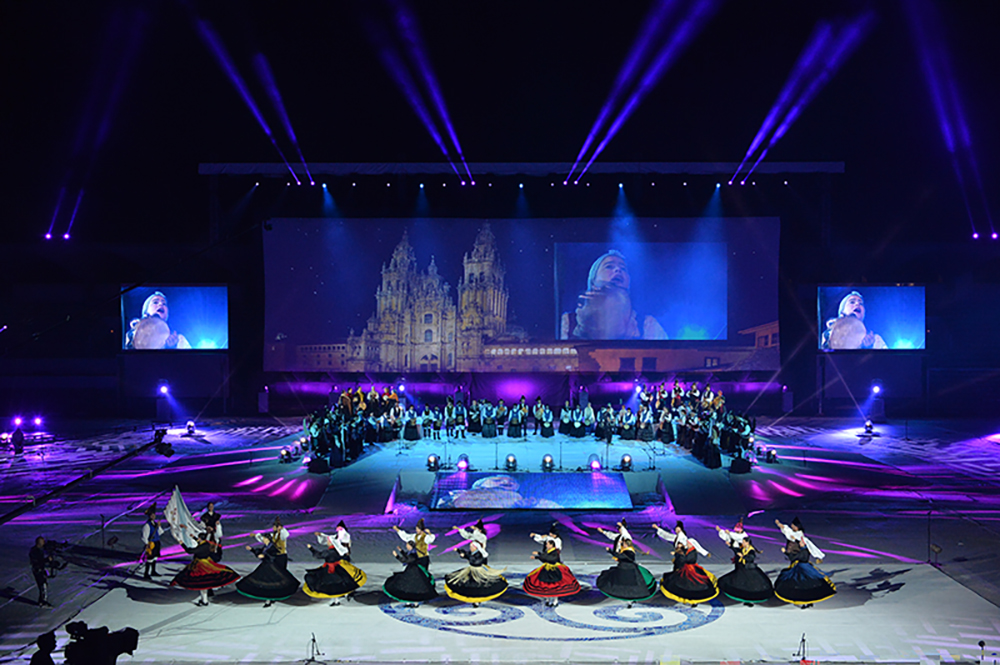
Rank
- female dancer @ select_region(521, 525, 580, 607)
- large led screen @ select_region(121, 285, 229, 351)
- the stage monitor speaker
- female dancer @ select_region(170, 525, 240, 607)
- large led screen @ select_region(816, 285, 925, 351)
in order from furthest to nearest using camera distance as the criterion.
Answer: large led screen @ select_region(816, 285, 925, 351) < large led screen @ select_region(121, 285, 229, 351) < the stage monitor speaker < female dancer @ select_region(170, 525, 240, 607) < female dancer @ select_region(521, 525, 580, 607)

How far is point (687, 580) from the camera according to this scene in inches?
410

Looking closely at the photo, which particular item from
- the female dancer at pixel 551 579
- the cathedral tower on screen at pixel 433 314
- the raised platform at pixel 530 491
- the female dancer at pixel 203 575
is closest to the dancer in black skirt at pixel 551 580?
the female dancer at pixel 551 579

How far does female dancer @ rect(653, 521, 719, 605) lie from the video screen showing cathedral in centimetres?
1687

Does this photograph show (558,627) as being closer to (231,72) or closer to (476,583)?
(476,583)

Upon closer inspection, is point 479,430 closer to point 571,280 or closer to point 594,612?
point 571,280

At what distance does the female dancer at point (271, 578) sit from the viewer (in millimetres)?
10609

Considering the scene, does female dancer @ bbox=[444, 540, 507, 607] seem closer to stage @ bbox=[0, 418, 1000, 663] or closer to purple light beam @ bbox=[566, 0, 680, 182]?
stage @ bbox=[0, 418, 1000, 663]

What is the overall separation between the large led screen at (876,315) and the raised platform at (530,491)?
15.6 metres

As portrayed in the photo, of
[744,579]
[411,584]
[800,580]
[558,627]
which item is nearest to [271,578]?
[411,584]

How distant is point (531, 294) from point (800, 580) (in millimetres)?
17924

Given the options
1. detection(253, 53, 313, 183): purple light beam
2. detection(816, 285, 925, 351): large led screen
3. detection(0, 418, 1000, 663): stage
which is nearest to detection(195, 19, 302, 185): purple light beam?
detection(253, 53, 313, 183): purple light beam

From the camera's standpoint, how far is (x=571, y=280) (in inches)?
1078

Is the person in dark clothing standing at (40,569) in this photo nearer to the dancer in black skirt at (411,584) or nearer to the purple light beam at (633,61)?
the dancer in black skirt at (411,584)

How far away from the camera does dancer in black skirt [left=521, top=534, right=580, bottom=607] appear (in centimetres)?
1055
